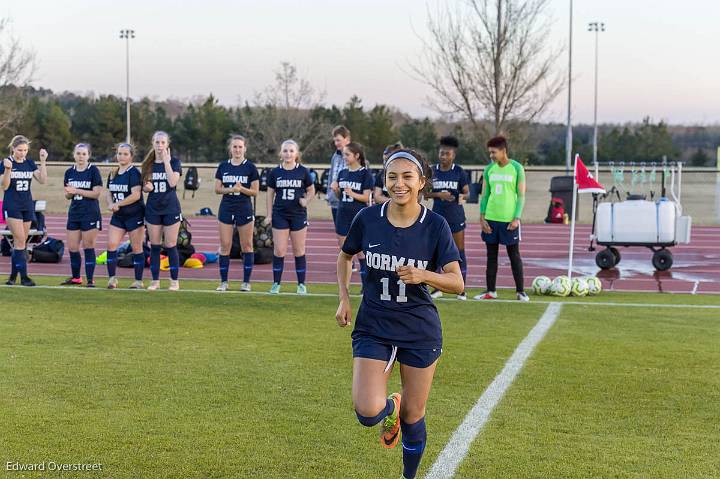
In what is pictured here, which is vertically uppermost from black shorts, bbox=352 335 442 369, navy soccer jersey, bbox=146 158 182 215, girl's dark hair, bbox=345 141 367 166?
girl's dark hair, bbox=345 141 367 166

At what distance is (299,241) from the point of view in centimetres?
1329

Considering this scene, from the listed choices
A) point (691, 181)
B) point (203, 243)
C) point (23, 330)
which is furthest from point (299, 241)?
point (691, 181)

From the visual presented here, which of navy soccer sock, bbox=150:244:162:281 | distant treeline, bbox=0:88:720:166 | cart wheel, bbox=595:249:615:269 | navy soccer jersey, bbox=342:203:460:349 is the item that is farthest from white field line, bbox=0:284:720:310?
distant treeline, bbox=0:88:720:166

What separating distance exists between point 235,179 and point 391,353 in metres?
8.41

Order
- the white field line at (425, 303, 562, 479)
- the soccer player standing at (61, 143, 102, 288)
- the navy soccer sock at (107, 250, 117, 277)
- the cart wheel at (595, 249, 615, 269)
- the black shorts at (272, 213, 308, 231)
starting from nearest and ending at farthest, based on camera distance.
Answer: the white field line at (425, 303, 562, 479)
the black shorts at (272, 213, 308, 231)
the soccer player standing at (61, 143, 102, 288)
the navy soccer sock at (107, 250, 117, 277)
the cart wheel at (595, 249, 615, 269)

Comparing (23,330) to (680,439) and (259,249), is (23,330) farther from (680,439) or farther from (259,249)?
(259,249)

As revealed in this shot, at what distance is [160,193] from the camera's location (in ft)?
43.1

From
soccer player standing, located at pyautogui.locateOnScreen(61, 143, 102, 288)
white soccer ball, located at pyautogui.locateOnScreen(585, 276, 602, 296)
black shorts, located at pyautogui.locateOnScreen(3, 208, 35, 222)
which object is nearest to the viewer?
soccer player standing, located at pyautogui.locateOnScreen(61, 143, 102, 288)

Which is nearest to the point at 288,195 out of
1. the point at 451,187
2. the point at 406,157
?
the point at 451,187

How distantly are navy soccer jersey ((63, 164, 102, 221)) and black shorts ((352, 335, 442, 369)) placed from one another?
30.6 ft

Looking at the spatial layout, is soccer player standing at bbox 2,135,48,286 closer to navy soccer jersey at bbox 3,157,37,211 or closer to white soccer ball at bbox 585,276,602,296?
navy soccer jersey at bbox 3,157,37,211

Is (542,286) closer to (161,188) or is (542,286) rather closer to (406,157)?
(161,188)

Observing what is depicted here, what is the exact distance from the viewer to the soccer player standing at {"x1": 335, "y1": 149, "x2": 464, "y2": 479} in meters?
5.04

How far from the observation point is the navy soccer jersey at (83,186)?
13.5m
